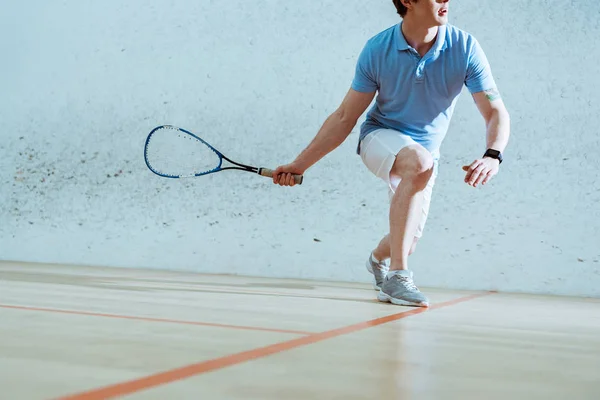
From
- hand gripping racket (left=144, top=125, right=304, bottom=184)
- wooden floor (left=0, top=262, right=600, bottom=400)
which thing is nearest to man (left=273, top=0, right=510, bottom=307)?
wooden floor (left=0, top=262, right=600, bottom=400)

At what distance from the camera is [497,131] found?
2135 millimetres

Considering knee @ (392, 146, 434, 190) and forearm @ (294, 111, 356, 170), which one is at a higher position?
forearm @ (294, 111, 356, 170)

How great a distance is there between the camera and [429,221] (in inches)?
133

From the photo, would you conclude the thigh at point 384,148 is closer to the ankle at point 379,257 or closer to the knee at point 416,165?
the knee at point 416,165

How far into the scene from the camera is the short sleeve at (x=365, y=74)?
223 cm

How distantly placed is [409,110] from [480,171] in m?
0.40

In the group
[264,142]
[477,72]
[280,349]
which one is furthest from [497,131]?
[264,142]

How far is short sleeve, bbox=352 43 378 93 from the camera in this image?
7.30 feet

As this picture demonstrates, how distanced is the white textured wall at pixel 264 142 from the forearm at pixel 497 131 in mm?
1147

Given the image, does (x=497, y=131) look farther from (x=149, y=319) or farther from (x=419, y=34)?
(x=149, y=319)

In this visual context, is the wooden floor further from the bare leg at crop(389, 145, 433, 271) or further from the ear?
the ear

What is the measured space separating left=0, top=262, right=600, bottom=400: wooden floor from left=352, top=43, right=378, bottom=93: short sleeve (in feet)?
1.98

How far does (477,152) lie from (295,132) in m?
0.82

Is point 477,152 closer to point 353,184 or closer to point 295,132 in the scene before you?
point 353,184
